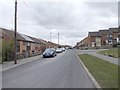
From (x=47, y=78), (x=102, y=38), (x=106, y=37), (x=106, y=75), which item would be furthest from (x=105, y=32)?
(x=47, y=78)

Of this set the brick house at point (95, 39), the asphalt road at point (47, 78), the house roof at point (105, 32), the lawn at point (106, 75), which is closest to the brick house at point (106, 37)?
the house roof at point (105, 32)

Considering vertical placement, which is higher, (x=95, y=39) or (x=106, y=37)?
Answer: (x=106, y=37)

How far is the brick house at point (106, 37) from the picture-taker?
118 meters

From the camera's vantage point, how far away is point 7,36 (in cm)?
4984

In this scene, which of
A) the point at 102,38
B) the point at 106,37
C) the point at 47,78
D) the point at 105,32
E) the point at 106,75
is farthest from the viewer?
the point at 105,32

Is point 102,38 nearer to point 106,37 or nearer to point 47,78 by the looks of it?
point 106,37

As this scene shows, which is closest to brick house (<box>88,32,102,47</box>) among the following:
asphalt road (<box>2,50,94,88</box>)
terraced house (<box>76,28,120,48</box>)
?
terraced house (<box>76,28,120,48</box>)

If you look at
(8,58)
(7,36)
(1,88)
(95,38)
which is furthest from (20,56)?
(95,38)

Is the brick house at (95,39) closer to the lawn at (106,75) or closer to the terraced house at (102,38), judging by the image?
the terraced house at (102,38)

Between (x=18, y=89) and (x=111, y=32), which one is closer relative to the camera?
(x=18, y=89)

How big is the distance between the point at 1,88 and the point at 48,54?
31287 millimetres

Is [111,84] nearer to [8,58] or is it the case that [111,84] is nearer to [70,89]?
[70,89]

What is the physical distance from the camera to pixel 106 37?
120 m

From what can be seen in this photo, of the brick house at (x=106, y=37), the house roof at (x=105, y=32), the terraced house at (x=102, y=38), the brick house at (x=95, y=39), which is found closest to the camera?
the brick house at (x=106, y=37)
